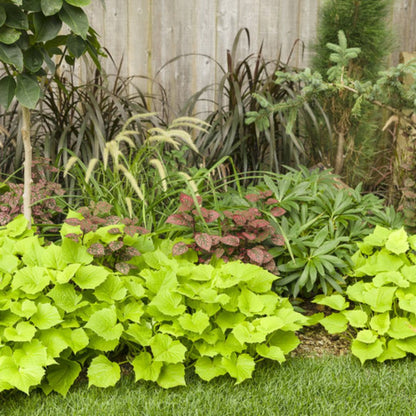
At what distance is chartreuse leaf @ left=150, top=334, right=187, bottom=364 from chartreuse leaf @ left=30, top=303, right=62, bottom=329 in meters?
0.38

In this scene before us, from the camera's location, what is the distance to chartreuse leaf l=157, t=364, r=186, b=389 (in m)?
2.02

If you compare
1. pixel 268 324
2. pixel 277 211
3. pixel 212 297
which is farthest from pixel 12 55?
pixel 268 324

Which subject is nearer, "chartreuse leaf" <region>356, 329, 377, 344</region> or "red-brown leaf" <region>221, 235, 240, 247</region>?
"chartreuse leaf" <region>356, 329, 377, 344</region>

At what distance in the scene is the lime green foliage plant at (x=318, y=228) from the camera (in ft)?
8.41

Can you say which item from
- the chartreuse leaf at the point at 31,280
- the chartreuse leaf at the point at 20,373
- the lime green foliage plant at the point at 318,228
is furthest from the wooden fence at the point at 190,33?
the chartreuse leaf at the point at 20,373

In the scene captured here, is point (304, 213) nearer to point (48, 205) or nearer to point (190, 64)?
→ point (48, 205)

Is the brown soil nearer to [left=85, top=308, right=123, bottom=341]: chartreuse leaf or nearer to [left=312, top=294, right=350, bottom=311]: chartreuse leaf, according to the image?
[left=312, top=294, right=350, bottom=311]: chartreuse leaf

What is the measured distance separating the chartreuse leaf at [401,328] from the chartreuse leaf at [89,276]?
125 cm

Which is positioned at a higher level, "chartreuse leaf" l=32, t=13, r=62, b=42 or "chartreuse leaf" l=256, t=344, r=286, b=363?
"chartreuse leaf" l=32, t=13, r=62, b=42

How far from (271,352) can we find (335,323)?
1.47 feet

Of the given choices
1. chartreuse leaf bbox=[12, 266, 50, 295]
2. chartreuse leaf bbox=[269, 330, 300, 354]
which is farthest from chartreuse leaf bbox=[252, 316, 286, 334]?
chartreuse leaf bbox=[12, 266, 50, 295]

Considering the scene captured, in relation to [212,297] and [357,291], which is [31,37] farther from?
[357,291]

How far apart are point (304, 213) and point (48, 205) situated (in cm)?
132

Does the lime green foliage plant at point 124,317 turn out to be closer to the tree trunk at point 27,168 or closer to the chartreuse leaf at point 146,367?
the chartreuse leaf at point 146,367
